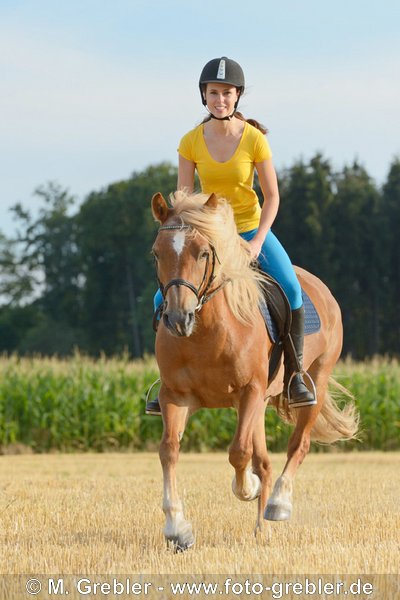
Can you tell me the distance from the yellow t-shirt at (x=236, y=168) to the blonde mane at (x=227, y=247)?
38cm

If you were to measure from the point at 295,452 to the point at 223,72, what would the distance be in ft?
10.5

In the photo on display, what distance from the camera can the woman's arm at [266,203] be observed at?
7203 mm

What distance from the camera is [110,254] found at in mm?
71125

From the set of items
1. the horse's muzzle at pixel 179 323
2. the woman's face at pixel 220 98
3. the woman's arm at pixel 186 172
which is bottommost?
the horse's muzzle at pixel 179 323

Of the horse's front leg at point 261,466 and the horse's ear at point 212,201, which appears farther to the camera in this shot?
the horse's front leg at point 261,466

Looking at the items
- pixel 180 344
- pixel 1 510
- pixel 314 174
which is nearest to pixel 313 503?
pixel 1 510

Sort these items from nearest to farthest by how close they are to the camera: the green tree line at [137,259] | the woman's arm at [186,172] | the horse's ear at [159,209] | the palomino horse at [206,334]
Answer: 1. the palomino horse at [206,334]
2. the horse's ear at [159,209]
3. the woman's arm at [186,172]
4. the green tree line at [137,259]

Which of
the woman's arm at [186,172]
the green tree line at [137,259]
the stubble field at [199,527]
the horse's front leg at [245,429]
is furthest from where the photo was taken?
the green tree line at [137,259]

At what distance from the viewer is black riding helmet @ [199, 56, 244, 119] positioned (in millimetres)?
7160

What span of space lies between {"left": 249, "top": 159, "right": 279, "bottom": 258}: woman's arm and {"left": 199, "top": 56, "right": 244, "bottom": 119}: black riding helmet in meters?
0.61

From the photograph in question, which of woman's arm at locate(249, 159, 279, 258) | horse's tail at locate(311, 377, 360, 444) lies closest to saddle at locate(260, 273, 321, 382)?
woman's arm at locate(249, 159, 279, 258)

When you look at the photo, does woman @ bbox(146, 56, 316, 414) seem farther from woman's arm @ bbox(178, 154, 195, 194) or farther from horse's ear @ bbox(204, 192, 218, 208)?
horse's ear @ bbox(204, 192, 218, 208)

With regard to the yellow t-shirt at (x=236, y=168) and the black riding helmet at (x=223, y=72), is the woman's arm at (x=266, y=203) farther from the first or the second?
the black riding helmet at (x=223, y=72)

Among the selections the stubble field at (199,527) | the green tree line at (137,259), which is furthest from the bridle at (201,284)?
the green tree line at (137,259)
